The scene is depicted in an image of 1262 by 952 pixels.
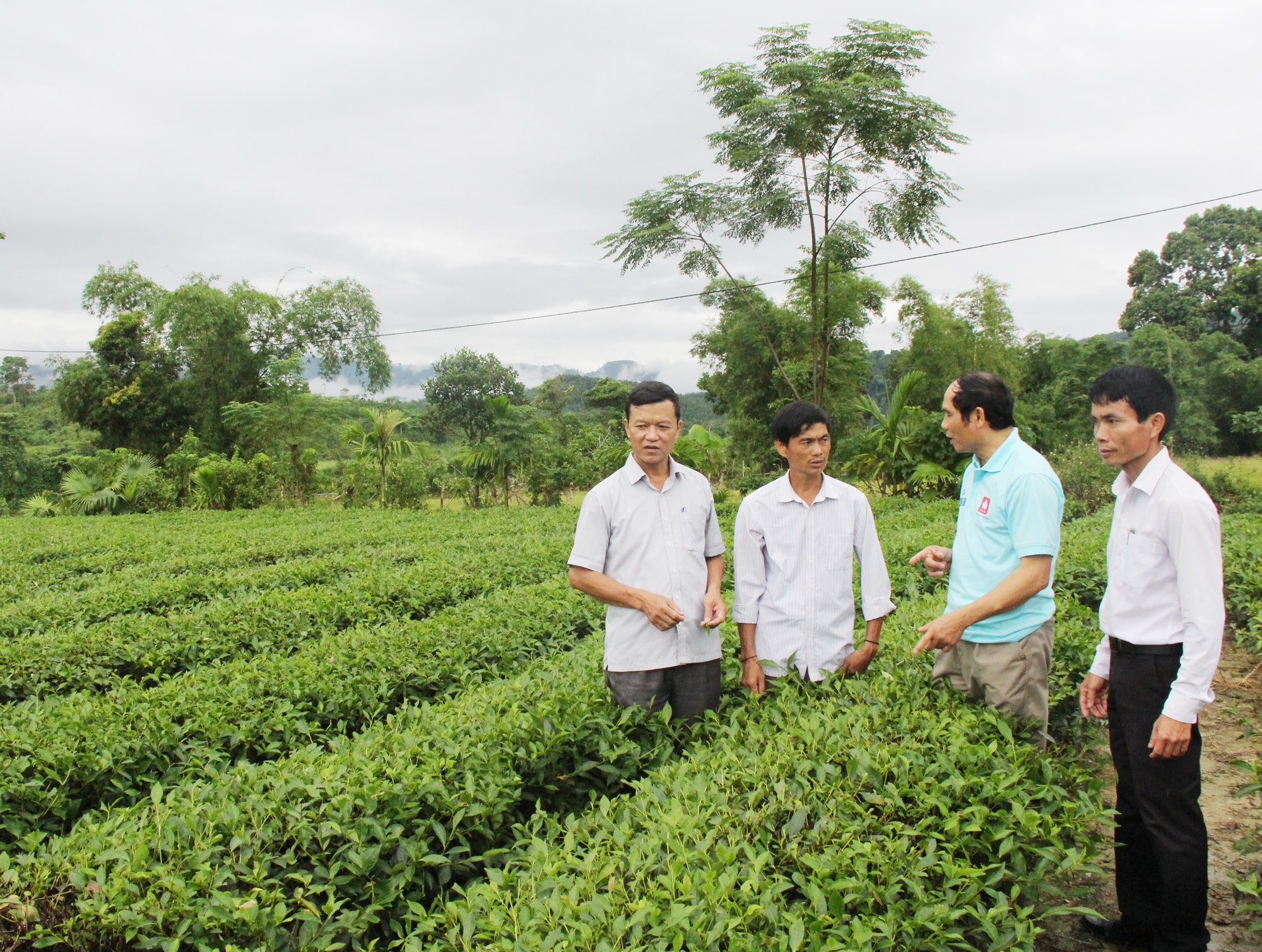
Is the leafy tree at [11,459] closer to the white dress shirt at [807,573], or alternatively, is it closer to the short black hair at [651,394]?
the short black hair at [651,394]

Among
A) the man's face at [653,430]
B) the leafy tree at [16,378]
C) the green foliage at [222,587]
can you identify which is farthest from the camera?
the leafy tree at [16,378]

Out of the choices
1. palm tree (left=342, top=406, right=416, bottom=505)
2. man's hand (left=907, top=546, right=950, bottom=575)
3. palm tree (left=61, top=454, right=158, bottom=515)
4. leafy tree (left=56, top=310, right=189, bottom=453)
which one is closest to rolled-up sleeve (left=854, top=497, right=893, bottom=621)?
man's hand (left=907, top=546, right=950, bottom=575)

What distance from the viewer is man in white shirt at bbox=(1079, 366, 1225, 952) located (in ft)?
7.22

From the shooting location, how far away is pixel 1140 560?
7.76 feet

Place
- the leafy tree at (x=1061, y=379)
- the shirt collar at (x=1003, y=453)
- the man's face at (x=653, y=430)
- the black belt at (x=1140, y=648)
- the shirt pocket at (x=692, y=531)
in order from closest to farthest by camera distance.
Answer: the black belt at (x=1140, y=648), the shirt collar at (x=1003, y=453), the man's face at (x=653, y=430), the shirt pocket at (x=692, y=531), the leafy tree at (x=1061, y=379)

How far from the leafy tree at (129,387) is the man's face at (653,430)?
26.8m

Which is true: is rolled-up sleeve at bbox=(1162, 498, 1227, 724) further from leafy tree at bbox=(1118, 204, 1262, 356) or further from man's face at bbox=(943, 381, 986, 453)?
leafy tree at bbox=(1118, 204, 1262, 356)

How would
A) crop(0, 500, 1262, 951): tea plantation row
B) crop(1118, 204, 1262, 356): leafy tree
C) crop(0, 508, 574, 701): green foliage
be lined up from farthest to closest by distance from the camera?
1. crop(1118, 204, 1262, 356): leafy tree
2. crop(0, 508, 574, 701): green foliage
3. crop(0, 500, 1262, 951): tea plantation row

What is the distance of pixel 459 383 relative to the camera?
125 feet

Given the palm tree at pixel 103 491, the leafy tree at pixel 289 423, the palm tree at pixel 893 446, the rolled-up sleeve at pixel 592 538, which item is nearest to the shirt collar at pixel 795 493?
the rolled-up sleeve at pixel 592 538

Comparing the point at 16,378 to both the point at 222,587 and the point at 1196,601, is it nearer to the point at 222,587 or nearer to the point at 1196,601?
the point at 222,587

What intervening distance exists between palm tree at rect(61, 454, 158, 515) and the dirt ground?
21411mm

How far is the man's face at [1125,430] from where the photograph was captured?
7.72 ft

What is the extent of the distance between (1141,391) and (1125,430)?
12cm
